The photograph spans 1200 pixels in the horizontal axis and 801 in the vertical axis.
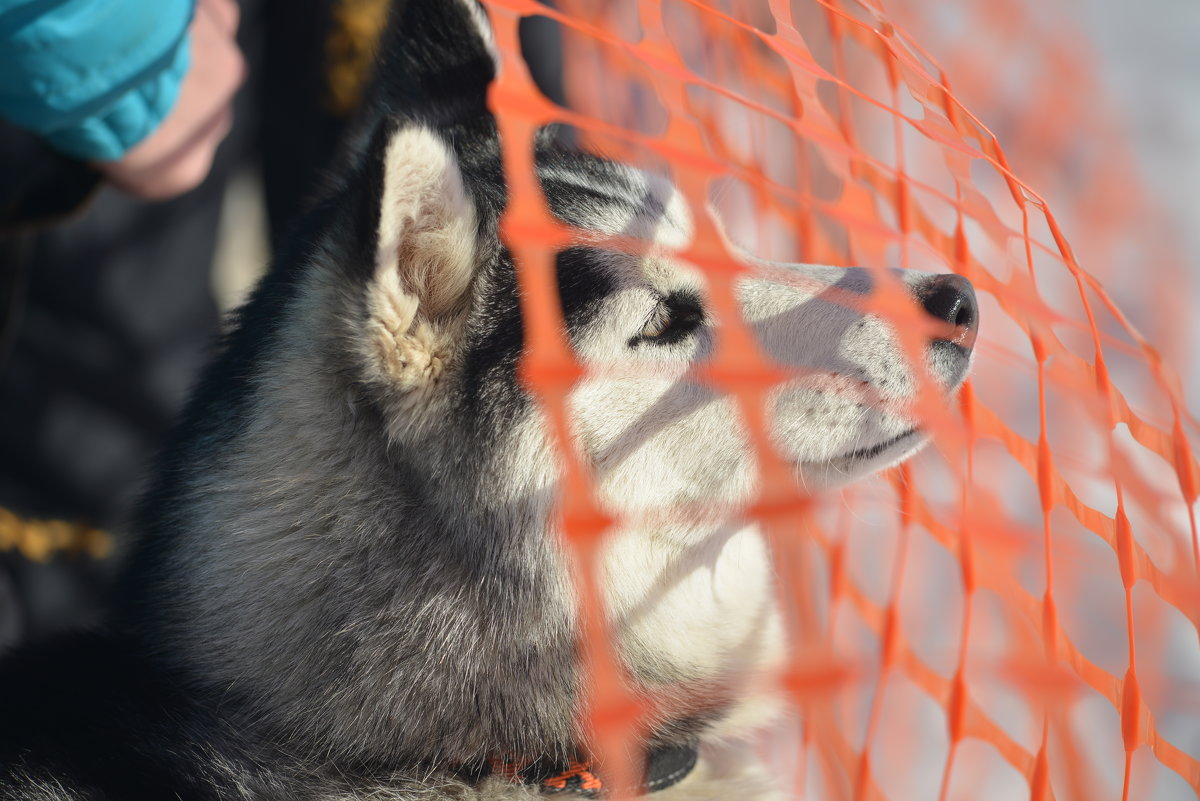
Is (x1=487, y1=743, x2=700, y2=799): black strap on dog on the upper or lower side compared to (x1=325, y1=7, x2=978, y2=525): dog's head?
lower

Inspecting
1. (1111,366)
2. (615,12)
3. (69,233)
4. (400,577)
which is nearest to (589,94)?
(615,12)

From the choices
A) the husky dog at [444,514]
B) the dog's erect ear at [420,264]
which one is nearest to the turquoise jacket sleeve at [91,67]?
the husky dog at [444,514]

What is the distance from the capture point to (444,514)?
4.47ft

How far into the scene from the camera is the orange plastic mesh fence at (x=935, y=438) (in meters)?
1.00

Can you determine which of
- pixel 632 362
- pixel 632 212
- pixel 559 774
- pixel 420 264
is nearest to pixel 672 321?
pixel 632 362

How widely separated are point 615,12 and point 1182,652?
91.1 inches

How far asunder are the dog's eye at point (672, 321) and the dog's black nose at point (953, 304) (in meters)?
0.34

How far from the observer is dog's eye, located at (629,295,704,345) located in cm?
139

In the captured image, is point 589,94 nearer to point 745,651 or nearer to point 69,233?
point 69,233

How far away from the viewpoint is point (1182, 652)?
7.04 ft

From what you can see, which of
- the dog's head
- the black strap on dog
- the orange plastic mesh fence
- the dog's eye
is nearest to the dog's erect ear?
the dog's head

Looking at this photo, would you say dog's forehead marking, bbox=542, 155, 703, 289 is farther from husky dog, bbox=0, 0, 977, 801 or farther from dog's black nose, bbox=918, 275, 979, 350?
dog's black nose, bbox=918, 275, 979, 350

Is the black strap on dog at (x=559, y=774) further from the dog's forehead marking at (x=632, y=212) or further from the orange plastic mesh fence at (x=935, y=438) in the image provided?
the dog's forehead marking at (x=632, y=212)

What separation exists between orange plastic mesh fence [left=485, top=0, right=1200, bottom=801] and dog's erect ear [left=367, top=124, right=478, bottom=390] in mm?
107
